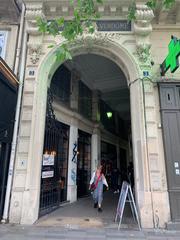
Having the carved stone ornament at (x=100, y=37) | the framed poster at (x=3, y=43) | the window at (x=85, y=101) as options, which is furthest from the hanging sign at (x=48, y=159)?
the carved stone ornament at (x=100, y=37)

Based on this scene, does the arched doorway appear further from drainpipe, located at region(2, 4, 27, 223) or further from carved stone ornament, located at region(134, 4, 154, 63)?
carved stone ornament, located at region(134, 4, 154, 63)

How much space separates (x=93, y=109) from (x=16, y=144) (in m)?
7.30

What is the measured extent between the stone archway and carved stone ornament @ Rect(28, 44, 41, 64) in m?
0.25

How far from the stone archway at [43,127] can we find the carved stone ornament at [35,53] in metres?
0.25

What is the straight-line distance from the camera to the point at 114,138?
17.1 meters

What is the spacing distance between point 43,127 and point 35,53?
2.68m

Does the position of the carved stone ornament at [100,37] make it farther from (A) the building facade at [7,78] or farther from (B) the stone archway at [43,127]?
(A) the building facade at [7,78]

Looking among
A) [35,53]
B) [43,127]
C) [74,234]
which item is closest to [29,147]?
[43,127]

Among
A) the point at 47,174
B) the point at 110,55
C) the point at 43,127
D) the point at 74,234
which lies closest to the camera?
the point at 74,234

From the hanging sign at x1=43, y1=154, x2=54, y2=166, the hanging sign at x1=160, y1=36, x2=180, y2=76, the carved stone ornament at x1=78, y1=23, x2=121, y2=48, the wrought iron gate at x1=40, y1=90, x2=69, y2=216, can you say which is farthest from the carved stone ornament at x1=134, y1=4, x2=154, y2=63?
the hanging sign at x1=43, y1=154, x2=54, y2=166

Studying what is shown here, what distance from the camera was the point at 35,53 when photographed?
270 inches

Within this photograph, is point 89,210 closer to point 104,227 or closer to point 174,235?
point 104,227

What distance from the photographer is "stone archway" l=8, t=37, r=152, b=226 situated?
5.74 m

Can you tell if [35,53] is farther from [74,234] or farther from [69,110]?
[74,234]
